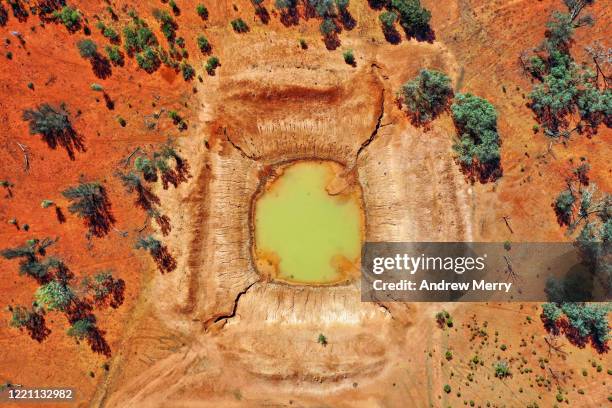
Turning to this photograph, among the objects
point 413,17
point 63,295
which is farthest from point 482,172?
point 63,295

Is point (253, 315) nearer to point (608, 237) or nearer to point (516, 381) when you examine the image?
point (516, 381)

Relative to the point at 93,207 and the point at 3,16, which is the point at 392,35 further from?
the point at 3,16

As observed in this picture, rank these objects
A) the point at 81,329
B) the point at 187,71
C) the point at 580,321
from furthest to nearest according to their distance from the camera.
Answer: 1. the point at 187,71
2. the point at 81,329
3. the point at 580,321

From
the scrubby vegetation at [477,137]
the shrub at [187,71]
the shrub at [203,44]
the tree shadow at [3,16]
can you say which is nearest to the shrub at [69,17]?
the tree shadow at [3,16]

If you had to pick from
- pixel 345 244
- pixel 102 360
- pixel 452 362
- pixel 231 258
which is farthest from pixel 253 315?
pixel 452 362

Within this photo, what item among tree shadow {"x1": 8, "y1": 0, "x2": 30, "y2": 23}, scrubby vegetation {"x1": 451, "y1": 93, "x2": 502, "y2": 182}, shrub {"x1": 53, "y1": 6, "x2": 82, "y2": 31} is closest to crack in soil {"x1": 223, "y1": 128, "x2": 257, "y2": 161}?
shrub {"x1": 53, "y1": 6, "x2": 82, "y2": 31}
